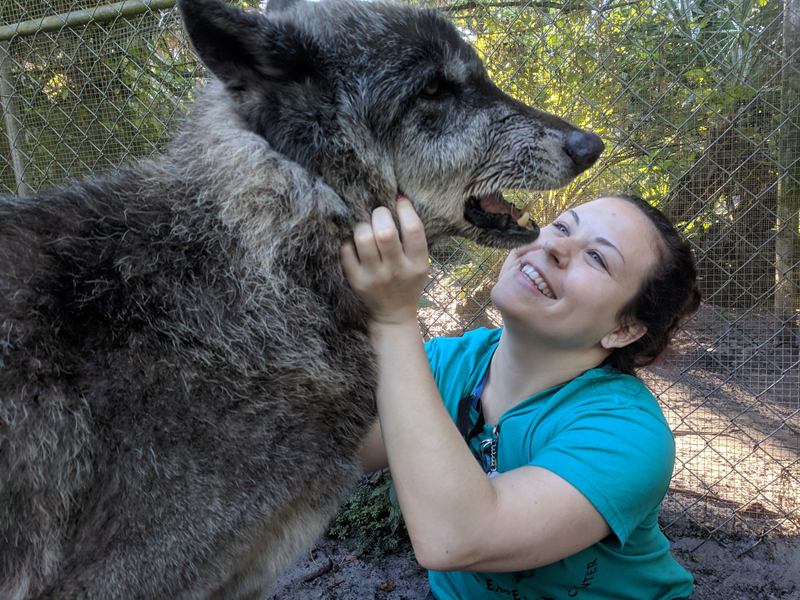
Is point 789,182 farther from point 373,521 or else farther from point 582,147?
point 373,521

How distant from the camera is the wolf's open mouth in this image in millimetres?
1879

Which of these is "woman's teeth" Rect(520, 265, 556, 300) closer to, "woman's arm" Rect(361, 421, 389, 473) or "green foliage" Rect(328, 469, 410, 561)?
"woman's arm" Rect(361, 421, 389, 473)

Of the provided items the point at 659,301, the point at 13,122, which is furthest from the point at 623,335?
the point at 13,122

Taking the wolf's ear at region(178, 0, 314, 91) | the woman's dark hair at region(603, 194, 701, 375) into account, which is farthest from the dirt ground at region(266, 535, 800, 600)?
the wolf's ear at region(178, 0, 314, 91)

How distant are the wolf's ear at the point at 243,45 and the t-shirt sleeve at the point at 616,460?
154cm

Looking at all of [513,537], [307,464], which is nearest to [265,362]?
[307,464]

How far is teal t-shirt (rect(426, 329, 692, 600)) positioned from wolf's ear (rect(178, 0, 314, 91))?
1543mm

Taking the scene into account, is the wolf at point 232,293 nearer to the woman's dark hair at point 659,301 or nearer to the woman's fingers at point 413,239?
the woman's fingers at point 413,239

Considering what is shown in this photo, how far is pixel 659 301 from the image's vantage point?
81.2 inches

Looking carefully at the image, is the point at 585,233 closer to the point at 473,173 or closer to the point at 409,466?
the point at 473,173

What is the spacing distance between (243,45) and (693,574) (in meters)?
3.99

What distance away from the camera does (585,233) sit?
2.03 meters

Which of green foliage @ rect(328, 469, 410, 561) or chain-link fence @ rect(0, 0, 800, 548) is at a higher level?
chain-link fence @ rect(0, 0, 800, 548)

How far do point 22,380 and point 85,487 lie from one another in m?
0.32
